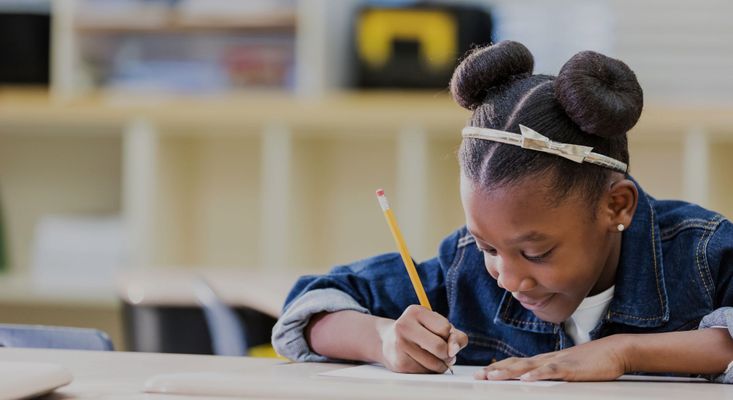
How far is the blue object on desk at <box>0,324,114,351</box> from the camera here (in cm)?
149

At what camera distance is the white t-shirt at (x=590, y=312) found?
1372 millimetres

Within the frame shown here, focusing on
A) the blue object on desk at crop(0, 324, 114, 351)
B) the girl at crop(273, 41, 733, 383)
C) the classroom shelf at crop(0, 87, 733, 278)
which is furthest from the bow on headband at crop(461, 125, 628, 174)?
the classroom shelf at crop(0, 87, 733, 278)

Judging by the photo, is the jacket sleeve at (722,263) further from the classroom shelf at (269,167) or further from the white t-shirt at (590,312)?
the classroom shelf at (269,167)

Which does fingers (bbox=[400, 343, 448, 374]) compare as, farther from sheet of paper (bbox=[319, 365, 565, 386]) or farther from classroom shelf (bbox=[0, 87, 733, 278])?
classroom shelf (bbox=[0, 87, 733, 278])

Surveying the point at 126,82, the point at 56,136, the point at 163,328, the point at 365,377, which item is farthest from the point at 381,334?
the point at 56,136

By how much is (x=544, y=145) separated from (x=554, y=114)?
0.14 feet

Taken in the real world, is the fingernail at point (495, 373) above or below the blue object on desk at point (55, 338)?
above

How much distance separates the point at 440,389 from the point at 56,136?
12.4 ft

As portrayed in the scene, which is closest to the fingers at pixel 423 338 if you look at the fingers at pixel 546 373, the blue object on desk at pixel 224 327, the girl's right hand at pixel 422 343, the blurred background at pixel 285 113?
the girl's right hand at pixel 422 343

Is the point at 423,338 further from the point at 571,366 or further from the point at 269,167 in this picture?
the point at 269,167

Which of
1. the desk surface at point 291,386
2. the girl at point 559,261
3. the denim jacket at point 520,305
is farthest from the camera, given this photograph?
the denim jacket at point 520,305

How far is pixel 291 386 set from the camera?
989mm

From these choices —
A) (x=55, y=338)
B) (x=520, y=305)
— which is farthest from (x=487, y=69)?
(x=55, y=338)

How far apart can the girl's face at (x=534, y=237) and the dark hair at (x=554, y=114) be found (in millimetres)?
16
